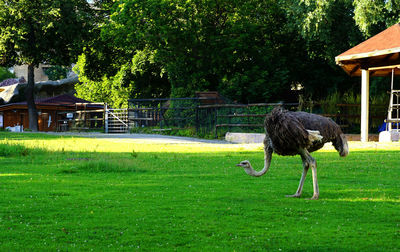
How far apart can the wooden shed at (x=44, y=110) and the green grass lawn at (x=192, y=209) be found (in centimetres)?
4491

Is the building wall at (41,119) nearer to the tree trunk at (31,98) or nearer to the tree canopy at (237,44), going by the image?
the tree trunk at (31,98)

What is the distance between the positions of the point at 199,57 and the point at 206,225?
33.0m

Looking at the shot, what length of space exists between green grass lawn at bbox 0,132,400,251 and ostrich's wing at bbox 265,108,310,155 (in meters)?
0.97

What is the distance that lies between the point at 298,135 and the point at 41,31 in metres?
44.3

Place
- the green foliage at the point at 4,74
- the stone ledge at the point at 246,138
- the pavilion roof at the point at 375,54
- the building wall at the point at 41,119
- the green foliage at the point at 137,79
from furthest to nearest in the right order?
the green foliage at the point at 4,74, the building wall at the point at 41,119, the green foliage at the point at 137,79, the stone ledge at the point at 246,138, the pavilion roof at the point at 375,54

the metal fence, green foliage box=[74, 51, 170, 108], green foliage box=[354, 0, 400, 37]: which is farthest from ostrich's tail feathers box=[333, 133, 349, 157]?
green foliage box=[74, 51, 170, 108]

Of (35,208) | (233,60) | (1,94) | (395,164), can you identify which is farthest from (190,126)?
(1,94)

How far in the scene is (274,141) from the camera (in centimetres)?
960

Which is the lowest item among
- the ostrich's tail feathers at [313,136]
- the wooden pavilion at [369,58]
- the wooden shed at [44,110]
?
the ostrich's tail feathers at [313,136]

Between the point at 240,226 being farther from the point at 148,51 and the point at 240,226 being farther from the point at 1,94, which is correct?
the point at 1,94

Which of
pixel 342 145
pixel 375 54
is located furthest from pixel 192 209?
pixel 375 54

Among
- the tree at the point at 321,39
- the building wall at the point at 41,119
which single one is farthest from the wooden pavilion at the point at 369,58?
the building wall at the point at 41,119

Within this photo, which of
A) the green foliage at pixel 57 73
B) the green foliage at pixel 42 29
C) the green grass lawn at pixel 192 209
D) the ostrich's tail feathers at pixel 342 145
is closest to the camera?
the green grass lawn at pixel 192 209

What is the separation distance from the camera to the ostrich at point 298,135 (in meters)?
9.37
